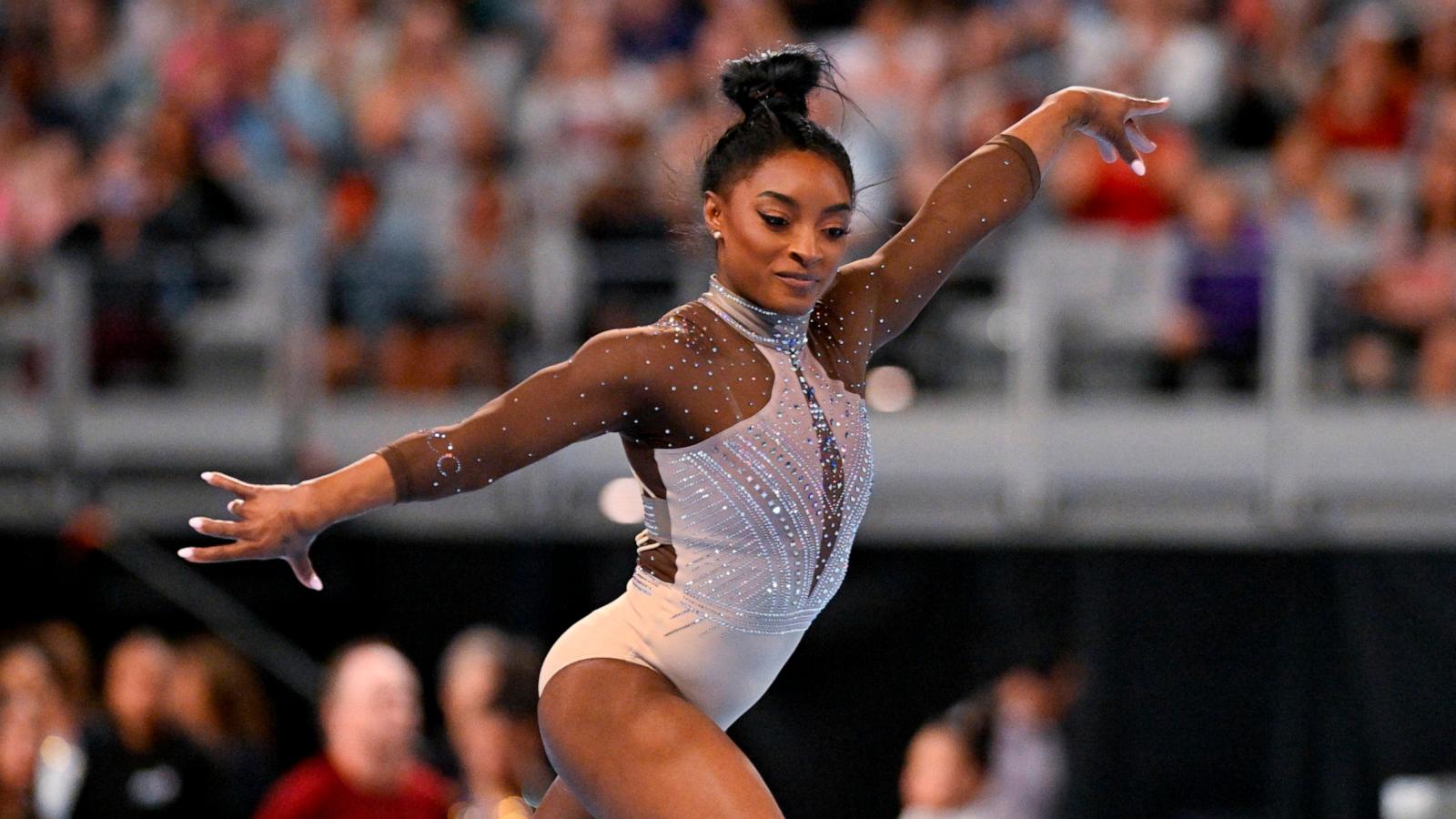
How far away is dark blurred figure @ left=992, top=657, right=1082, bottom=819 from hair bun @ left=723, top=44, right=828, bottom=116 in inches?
157

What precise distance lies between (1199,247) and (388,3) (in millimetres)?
3741

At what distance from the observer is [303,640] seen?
24.5 ft

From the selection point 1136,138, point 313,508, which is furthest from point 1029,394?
point 313,508

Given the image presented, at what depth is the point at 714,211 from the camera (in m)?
3.02

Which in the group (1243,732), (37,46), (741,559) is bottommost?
(1243,732)

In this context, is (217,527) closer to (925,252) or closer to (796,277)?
(796,277)

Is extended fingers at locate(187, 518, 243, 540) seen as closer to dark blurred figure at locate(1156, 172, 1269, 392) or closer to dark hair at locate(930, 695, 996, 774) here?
dark hair at locate(930, 695, 996, 774)

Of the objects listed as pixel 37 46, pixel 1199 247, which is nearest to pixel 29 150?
pixel 37 46

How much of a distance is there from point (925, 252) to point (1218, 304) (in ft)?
13.3

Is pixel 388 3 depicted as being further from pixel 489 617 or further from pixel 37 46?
pixel 489 617

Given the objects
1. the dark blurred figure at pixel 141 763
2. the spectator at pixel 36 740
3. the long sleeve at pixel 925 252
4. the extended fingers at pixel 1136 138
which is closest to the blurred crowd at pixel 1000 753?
the dark blurred figure at pixel 141 763

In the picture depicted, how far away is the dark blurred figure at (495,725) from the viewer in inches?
189

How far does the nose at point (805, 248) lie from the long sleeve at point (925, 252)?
227 mm

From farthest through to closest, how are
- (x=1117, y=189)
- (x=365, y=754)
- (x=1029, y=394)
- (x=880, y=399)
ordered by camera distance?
(x=1117, y=189) < (x=880, y=399) < (x=1029, y=394) < (x=365, y=754)
